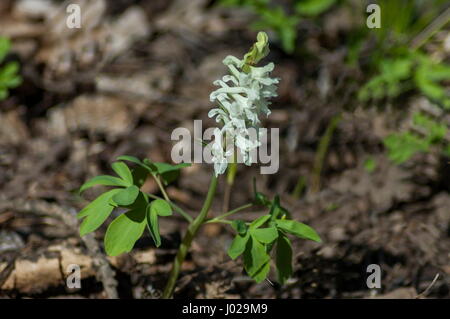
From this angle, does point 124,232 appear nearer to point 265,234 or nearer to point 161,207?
point 161,207

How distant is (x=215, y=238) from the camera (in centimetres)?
335

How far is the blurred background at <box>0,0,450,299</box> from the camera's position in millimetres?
2668

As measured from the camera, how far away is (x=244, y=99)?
6.17ft

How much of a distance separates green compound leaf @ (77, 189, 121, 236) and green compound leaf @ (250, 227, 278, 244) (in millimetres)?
580

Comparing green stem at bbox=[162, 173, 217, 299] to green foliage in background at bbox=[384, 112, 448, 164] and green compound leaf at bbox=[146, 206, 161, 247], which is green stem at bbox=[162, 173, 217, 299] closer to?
green compound leaf at bbox=[146, 206, 161, 247]

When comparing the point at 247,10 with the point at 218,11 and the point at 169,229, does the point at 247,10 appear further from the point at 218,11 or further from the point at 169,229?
the point at 169,229

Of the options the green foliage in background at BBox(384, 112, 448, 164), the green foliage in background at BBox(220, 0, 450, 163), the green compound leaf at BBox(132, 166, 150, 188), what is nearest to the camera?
the green compound leaf at BBox(132, 166, 150, 188)

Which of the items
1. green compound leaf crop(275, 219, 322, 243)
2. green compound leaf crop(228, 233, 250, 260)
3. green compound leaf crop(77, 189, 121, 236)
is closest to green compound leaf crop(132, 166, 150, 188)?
green compound leaf crop(77, 189, 121, 236)

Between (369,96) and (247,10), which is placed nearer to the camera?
(369,96)

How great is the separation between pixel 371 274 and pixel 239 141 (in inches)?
51.4

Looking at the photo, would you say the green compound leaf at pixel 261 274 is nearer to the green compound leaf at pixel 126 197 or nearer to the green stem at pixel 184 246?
the green stem at pixel 184 246
